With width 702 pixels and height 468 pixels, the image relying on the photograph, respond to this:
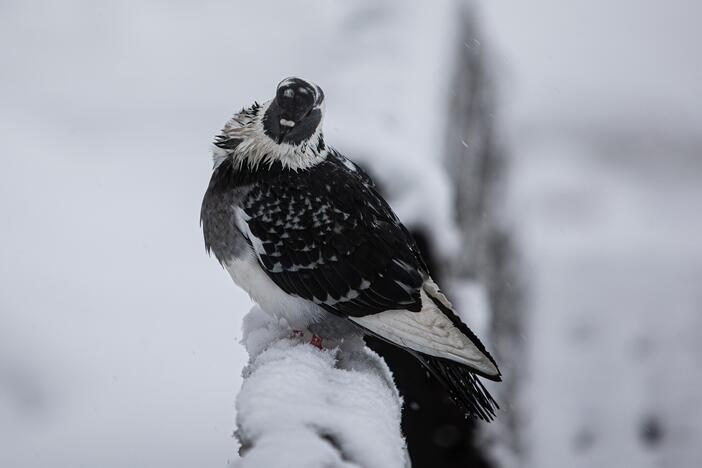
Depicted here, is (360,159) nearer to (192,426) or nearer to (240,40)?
(192,426)

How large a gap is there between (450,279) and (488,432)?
1.79 metres

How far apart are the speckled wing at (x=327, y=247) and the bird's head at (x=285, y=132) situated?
11 cm

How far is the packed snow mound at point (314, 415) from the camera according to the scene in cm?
232

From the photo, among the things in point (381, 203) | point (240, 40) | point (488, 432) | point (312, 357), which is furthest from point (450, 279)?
point (240, 40)

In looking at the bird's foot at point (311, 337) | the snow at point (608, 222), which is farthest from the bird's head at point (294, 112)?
the snow at point (608, 222)

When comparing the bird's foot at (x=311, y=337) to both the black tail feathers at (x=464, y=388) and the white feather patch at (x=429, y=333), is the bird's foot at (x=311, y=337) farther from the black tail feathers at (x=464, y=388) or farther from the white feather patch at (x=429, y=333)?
the black tail feathers at (x=464, y=388)

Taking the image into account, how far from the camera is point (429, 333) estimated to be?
3785 mm

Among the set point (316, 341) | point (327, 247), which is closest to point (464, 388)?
point (316, 341)

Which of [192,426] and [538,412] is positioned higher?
[192,426]

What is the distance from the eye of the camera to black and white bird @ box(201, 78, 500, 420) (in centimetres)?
391

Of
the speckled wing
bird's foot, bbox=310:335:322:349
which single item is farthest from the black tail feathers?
bird's foot, bbox=310:335:322:349

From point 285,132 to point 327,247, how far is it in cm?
58

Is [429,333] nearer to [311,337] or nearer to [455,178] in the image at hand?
[311,337]

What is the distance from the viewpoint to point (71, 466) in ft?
25.8
